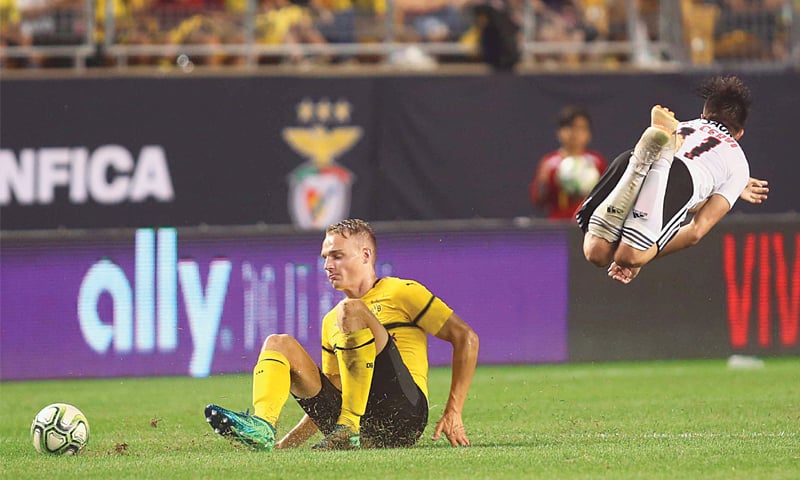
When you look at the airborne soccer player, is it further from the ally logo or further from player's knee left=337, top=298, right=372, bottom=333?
the ally logo

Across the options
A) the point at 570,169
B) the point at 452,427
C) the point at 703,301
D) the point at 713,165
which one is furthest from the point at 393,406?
the point at 570,169

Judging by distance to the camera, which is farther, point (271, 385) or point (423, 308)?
point (423, 308)

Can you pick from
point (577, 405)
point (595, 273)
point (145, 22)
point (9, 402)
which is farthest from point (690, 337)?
point (145, 22)

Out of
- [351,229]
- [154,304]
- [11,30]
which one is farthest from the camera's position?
[11,30]

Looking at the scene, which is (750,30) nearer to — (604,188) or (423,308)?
(604,188)

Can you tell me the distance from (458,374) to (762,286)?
269 inches

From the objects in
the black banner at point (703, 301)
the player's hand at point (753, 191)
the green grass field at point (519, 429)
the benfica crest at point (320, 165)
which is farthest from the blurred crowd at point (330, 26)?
the player's hand at point (753, 191)

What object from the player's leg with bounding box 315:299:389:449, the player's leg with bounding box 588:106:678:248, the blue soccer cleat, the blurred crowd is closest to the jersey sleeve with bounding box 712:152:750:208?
the player's leg with bounding box 588:106:678:248

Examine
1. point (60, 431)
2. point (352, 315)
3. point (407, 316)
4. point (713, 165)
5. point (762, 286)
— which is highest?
point (713, 165)

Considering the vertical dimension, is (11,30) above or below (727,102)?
below

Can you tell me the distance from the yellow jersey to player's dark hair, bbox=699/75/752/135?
2.38m

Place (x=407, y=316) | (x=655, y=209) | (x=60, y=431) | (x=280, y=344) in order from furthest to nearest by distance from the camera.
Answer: (x=655, y=209) < (x=60, y=431) < (x=407, y=316) < (x=280, y=344)

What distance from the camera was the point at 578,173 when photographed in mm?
14914

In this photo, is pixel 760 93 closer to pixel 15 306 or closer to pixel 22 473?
pixel 15 306
